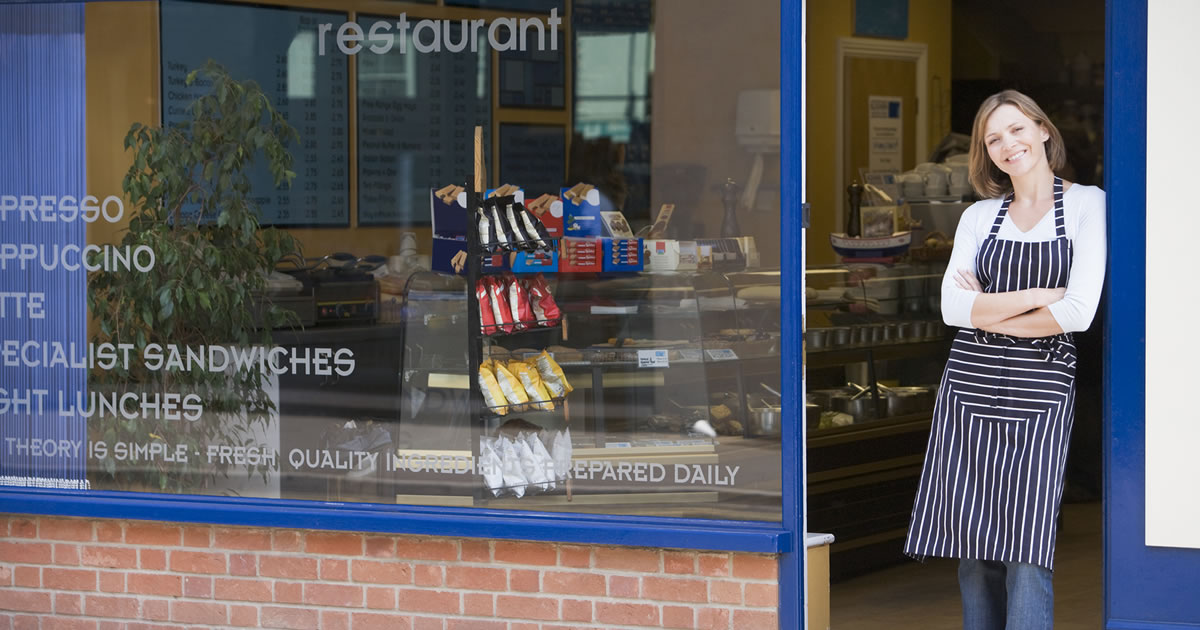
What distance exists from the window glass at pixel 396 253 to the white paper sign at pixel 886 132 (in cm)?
484

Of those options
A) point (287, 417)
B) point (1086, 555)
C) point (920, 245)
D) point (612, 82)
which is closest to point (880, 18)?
point (920, 245)

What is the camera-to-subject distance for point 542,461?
459 cm

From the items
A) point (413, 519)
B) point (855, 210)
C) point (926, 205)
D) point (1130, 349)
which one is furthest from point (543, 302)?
point (926, 205)

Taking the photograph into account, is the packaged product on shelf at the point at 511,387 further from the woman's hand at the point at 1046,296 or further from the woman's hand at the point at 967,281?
the woman's hand at the point at 1046,296

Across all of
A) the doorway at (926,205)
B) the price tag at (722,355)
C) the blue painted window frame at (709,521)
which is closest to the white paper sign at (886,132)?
the doorway at (926,205)

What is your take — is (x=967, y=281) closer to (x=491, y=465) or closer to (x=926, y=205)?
(x=491, y=465)

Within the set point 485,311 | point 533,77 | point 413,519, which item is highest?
point 533,77

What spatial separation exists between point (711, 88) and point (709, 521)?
136 cm

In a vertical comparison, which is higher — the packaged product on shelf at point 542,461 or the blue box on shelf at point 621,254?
the blue box on shelf at point 621,254

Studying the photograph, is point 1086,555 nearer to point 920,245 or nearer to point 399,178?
point 920,245

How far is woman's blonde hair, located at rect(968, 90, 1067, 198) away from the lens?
3.97 meters

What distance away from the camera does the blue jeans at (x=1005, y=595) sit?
3.94 m

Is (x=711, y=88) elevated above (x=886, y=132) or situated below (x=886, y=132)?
below

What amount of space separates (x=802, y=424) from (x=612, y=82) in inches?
49.8
